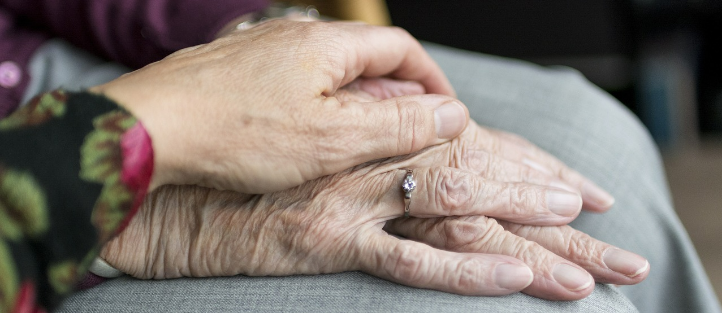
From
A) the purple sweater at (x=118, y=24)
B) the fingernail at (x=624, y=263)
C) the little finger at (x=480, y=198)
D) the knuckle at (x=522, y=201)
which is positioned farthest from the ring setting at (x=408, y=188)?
the purple sweater at (x=118, y=24)

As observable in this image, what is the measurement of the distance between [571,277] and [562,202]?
124mm

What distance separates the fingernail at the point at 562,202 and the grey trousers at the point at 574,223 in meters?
0.10

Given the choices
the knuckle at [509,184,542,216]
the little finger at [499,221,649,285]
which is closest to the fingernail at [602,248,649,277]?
the little finger at [499,221,649,285]

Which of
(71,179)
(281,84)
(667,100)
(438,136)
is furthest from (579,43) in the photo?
(71,179)

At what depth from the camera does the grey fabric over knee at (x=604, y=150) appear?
895 mm

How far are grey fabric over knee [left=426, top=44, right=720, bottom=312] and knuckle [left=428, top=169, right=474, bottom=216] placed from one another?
230 mm

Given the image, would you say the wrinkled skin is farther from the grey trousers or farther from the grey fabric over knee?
the grey fabric over knee

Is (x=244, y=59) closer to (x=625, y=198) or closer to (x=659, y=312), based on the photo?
(x=625, y=198)

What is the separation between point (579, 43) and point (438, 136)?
1.70m

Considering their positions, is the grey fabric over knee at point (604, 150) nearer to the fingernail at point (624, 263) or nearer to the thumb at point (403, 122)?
the fingernail at point (624, 263)

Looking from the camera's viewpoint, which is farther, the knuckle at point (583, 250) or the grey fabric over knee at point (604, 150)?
the grey fabric over knee at point (604, 150)

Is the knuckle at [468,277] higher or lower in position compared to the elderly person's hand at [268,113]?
lower

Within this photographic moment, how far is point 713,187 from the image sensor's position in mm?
1979

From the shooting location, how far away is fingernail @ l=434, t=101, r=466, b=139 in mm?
753
